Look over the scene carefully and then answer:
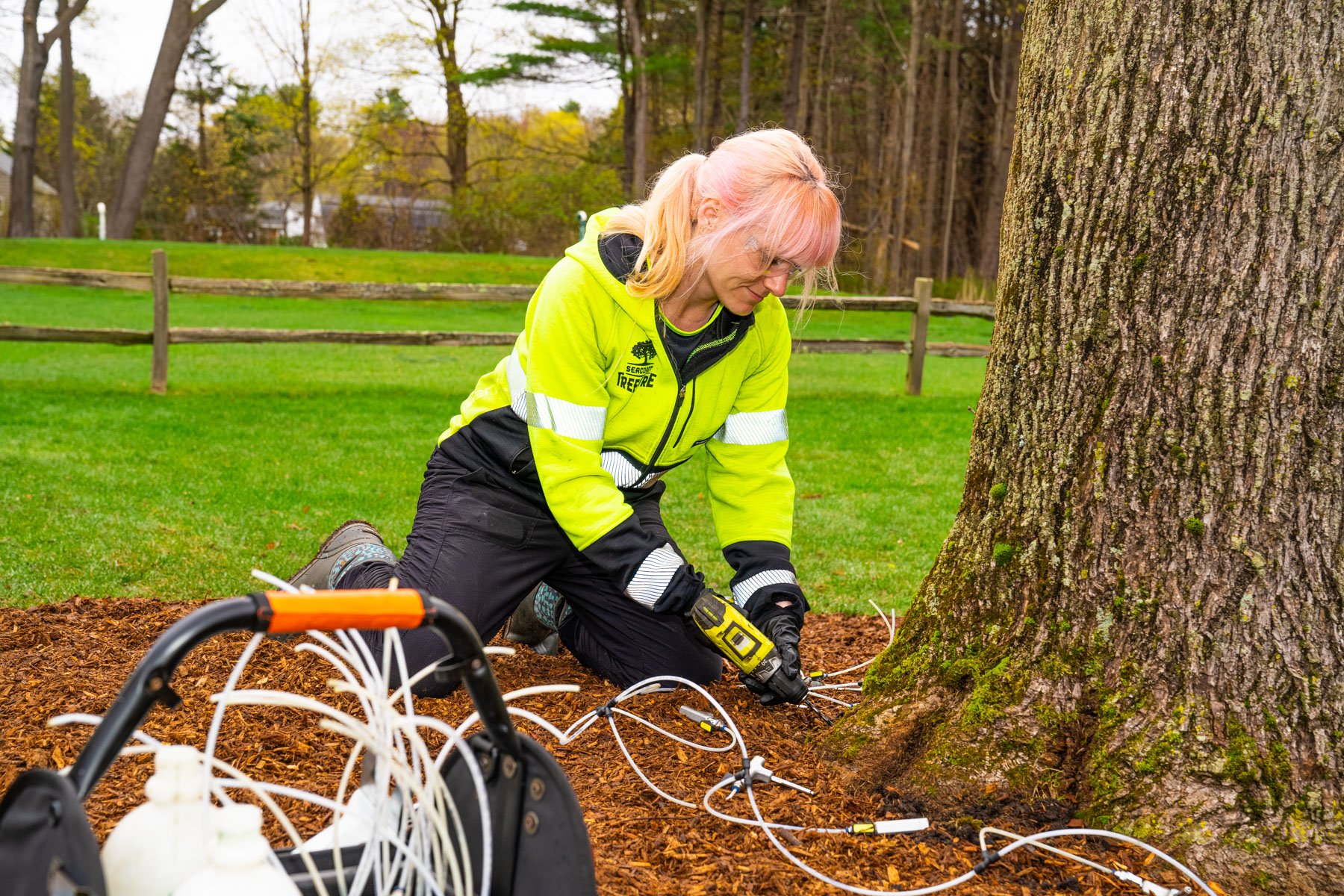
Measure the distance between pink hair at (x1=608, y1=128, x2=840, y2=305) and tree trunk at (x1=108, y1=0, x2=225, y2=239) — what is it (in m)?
23.3

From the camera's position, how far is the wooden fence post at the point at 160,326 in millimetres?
9414

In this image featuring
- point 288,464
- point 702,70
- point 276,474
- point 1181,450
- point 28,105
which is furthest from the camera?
point 28,105

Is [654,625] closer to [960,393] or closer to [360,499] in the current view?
[360,499]

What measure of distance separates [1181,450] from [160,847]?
1849 millimetres

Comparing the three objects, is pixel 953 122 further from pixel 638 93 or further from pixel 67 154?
pixel 67 154

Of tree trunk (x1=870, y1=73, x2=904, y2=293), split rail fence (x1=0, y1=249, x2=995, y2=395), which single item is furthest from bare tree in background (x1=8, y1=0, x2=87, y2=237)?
tree trunk (x1=870, y1=73, x2=904, y2=293)

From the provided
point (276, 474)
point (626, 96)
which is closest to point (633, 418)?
point (276, 474)

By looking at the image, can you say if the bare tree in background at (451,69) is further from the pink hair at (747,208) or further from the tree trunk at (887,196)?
the pink hair at (747,208)

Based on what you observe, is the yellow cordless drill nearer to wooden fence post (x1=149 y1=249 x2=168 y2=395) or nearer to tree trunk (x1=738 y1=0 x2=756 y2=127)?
wooden fence post (x1=149 y1=249 x2=168 y2=395)

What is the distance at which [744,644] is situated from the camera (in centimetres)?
286

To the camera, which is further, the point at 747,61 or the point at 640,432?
the point at 747,61

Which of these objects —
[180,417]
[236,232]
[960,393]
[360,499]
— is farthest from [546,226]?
[360,499]

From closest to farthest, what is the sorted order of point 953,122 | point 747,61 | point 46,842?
point 46,842, point 747,61, point 953,122

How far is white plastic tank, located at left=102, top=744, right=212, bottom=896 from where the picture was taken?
1.29 m
